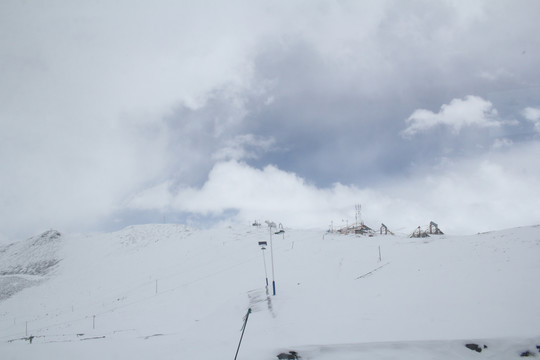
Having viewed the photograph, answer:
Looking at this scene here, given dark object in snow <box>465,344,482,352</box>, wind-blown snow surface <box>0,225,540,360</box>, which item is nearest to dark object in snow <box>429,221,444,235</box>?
wind-blown snow surface <box>0,225,540,360</box>

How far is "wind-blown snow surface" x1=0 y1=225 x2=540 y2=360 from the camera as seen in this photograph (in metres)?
9.92

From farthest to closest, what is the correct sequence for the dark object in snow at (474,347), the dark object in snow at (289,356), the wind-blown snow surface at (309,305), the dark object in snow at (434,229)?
the dark object in snow at (434,229)
the wind-blown snow surface at (309,305)
the dark object in snow at (289,356)
the dark object in snow at (474,347)

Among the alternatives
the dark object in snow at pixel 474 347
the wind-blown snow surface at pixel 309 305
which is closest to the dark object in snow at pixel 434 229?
the wind-blown snow surface at pixel 309 305

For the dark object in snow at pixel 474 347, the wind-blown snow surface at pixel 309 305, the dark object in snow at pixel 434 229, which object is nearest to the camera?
the dark object in snow at pixel 474 347

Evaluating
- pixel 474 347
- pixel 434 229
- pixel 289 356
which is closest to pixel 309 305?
pixel 289 356

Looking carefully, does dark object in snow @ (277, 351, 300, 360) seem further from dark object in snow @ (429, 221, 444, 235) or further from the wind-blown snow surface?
dark object in snow @ (429, 221, 444, 235)

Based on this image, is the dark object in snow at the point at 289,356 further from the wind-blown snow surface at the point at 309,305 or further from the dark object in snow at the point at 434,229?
the dark object in snow at the point at 434,229

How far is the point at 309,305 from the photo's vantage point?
16.1 metres

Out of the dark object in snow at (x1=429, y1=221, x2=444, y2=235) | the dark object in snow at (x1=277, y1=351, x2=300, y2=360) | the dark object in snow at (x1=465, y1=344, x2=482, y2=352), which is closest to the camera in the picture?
the dark object in snow at (x1=465, y1=344, x2=482, y2=352)

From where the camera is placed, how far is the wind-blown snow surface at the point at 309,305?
9.92m

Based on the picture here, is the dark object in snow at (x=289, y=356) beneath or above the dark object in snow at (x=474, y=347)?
beneath

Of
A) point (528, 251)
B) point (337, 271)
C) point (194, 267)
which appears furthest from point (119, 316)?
point (528, 251)

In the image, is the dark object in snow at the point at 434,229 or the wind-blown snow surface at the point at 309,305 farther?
the dark object in snow at the point at 434,229

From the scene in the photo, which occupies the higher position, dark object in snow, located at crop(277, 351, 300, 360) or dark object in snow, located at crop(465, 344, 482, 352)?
dark object in snow, located at crop(465, 344, 482, 352)
